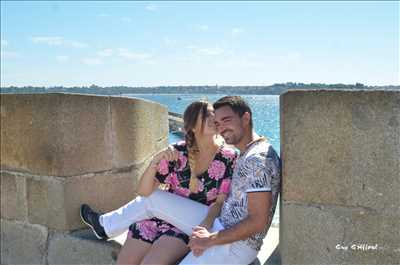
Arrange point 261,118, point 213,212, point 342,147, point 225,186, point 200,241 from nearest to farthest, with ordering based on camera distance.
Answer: point 342,147 → point 200,241 → point 213,212 → point 225,186 → point 261,118

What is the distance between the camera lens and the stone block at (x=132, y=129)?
3812 millimetres

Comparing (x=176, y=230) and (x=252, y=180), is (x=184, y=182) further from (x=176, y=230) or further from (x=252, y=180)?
(x=252, y=180)

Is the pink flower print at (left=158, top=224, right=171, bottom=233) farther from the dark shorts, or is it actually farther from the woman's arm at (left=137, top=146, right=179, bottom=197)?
the woman's arm at (left=137, top=146, right=179, bottom=197)

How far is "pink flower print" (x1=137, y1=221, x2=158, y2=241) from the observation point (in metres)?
3.16

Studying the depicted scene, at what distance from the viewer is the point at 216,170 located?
126 inches

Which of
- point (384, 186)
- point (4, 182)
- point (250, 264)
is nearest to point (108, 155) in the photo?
point (4, 182)

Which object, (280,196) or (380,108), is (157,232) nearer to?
(280,196)

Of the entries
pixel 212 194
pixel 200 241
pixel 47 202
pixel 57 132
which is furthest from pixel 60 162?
pixel 200 241

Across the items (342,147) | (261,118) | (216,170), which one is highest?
(342,147)

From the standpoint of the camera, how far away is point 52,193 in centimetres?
367

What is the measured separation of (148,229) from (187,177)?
0.42m

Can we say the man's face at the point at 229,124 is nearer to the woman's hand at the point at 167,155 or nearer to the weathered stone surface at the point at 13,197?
the woman's hand at the point at 167,155

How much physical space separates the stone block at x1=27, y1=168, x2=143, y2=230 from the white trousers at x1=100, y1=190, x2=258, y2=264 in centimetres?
32

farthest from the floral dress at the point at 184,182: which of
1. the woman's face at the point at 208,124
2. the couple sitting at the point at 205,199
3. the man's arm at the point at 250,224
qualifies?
the man's arm at the point at 250,224
